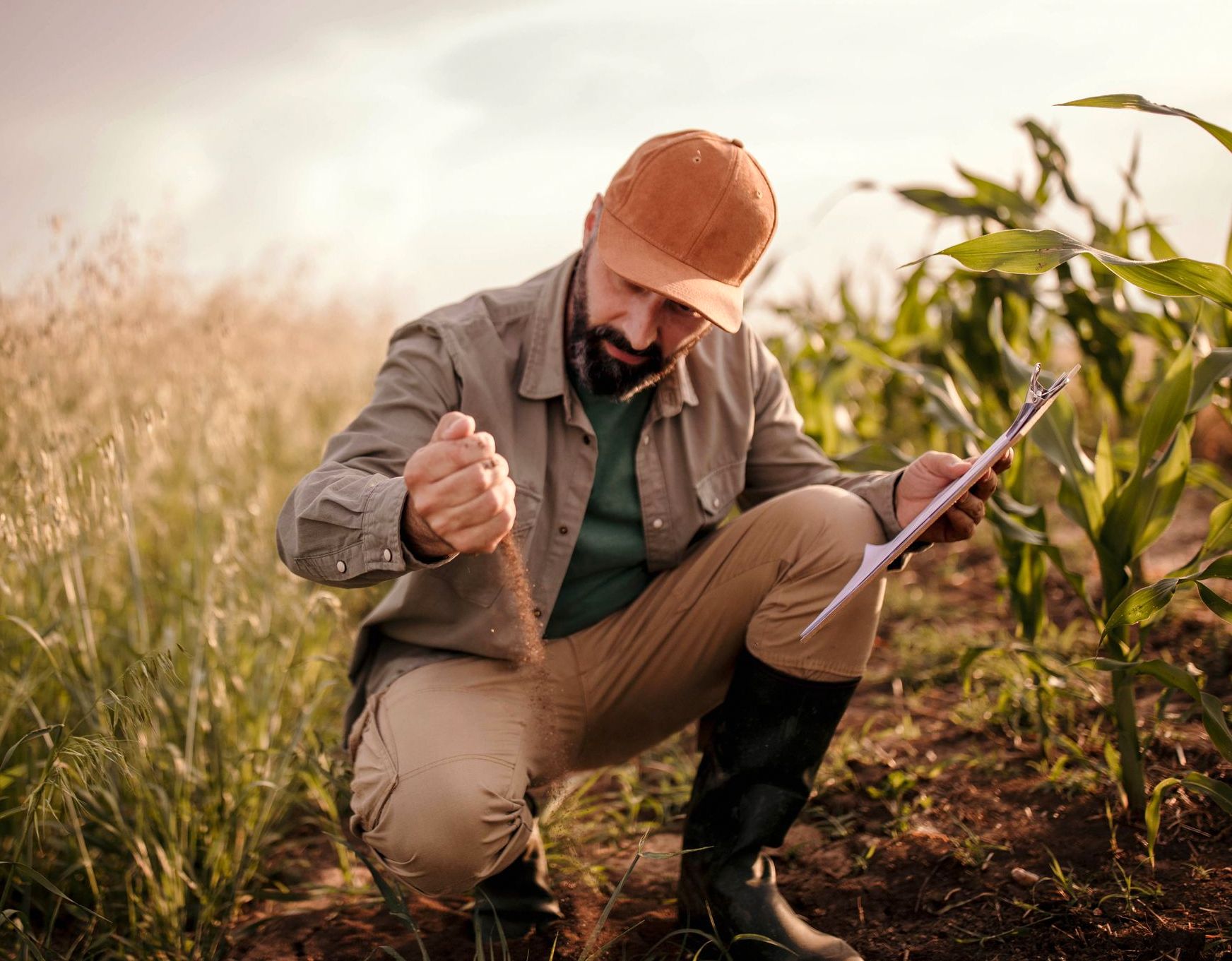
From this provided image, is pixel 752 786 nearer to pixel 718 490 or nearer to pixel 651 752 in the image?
pixel 718 490

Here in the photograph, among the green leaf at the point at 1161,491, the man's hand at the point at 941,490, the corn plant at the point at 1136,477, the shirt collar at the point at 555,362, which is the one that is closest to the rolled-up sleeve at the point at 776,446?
the shirt collar at the point at 555,362

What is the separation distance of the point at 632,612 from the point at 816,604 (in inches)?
15.7

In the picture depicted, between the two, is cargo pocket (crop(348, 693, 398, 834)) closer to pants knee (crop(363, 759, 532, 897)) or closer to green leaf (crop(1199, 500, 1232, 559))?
pants knee (crop(363, 759, 532, 897))

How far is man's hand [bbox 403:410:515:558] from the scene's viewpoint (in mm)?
1387

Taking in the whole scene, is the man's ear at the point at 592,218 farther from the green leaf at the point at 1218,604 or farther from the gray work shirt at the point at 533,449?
the green leaf at the point at 1218,604

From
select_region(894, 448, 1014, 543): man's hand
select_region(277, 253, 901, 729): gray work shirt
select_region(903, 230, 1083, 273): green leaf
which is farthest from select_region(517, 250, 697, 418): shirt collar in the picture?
select_region(903, 230, 1083, 273): green leaf

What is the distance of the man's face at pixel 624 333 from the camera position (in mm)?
1936

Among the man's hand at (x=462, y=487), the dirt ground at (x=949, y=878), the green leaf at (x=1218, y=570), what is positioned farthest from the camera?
the dirt ground at (x=949, y=878)

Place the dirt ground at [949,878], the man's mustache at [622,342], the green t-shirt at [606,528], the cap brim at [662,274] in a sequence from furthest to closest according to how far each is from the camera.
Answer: the green t-shirt at [606,528], the man's mustache at [622,342], the cap brim at [662,274], the dirt ground at [949,878]

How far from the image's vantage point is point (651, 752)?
2.71 m

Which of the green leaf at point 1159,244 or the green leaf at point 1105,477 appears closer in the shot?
the green leaf at point 1105,477

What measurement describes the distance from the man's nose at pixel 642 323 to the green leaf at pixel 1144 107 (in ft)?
2.47

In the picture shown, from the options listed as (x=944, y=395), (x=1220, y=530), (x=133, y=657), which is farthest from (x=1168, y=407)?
(x=133, y=657)

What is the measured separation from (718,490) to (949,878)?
0.86 metres
